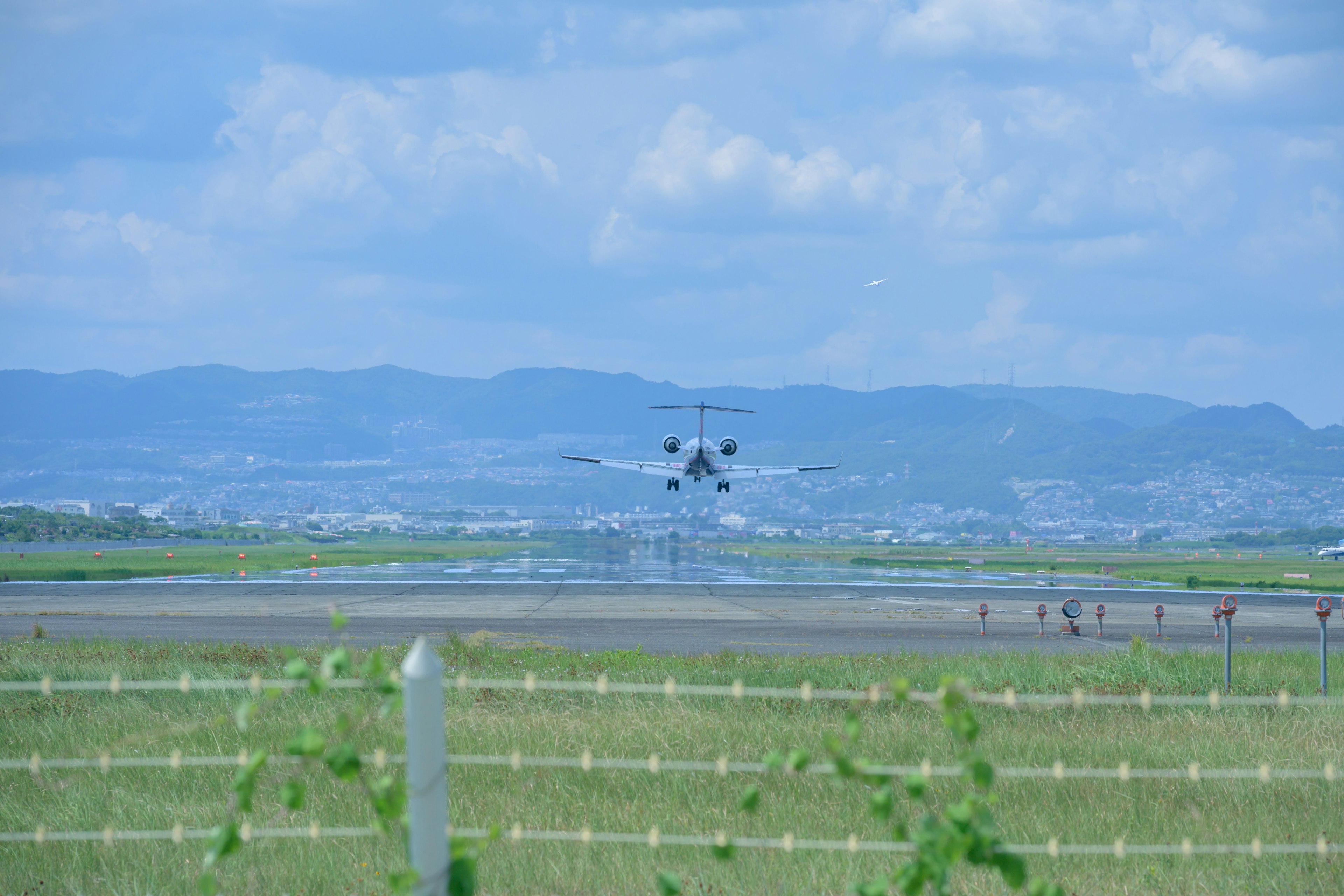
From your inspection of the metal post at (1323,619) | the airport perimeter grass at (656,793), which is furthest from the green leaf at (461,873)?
the metal post at (1323,619)

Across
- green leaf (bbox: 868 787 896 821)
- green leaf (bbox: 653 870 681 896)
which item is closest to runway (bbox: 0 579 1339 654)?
green leaf (bbox: 653 870 681 896)

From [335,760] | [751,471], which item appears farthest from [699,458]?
[335,760]

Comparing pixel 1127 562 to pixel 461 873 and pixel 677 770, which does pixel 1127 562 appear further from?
pixel 461 873

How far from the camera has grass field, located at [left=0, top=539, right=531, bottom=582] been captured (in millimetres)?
74125

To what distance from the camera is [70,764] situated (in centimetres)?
1412

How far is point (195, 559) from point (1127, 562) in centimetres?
10150

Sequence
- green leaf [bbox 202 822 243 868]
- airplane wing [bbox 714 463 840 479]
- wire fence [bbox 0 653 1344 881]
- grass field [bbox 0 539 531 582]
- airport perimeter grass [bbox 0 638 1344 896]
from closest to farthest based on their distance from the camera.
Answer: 1. green leaf [bbox 202 822 243 868]
2. wire fence [bbox 0 653 1344 881]
3. airport perimeter grass [bbox 0 638 1344 896]
4. airplane wing [bbox 714 463 840 479]
5. grass field [bbox 0 539 531 582]

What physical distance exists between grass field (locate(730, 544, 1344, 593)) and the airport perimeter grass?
61848 millimetres

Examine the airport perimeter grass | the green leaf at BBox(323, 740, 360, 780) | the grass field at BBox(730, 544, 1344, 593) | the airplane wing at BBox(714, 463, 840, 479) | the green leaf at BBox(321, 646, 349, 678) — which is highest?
the airplane wing at BBox(714, 463, 840, 479)

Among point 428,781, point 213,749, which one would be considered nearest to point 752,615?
point 213,749

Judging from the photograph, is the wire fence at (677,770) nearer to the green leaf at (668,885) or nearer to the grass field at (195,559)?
the green leaf at (668,885)

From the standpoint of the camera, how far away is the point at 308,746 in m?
4.98

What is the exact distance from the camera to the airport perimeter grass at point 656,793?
9.89m

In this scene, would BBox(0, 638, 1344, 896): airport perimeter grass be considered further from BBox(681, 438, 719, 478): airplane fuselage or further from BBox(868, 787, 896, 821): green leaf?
BBox(681, 438, 719, 478): airplane fuselage
